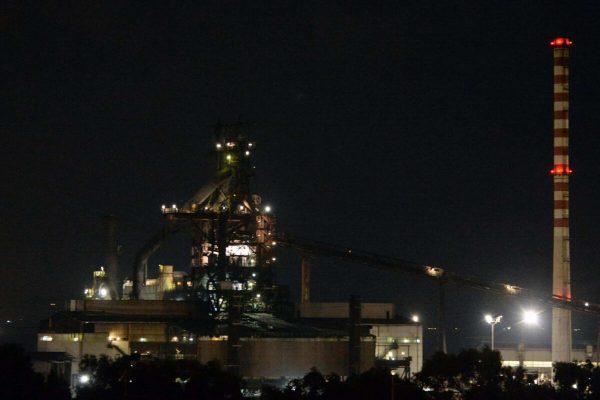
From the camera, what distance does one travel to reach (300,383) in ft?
143

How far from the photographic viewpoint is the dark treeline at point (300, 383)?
39625mm

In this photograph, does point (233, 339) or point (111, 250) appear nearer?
point (233, 339)

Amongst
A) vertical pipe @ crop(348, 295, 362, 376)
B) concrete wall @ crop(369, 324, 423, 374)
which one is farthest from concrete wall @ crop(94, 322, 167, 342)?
concrete wall @ crop(369, 324, 423, 374)

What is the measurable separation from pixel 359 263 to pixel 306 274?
3398 millimetres

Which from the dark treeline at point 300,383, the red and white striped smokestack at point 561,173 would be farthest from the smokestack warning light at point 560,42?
the dark treeline at point 300,383

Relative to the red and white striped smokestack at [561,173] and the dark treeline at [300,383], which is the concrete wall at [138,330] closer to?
the dark treeline at [300,383]

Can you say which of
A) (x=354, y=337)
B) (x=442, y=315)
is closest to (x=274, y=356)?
(x=354, y=337)

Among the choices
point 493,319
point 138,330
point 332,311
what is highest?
point 332,311

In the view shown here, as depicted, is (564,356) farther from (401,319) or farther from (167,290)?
(167,290)

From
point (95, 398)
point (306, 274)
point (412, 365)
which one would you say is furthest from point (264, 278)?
point (95, 398)

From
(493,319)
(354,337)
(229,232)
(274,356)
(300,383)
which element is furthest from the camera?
(229,232)

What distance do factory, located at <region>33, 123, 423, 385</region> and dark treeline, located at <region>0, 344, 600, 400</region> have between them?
7.36 meters

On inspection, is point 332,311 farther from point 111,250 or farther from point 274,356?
point 111,250

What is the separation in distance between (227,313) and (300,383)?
13.2 m
